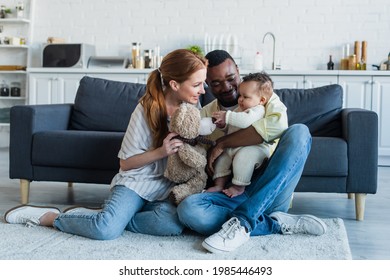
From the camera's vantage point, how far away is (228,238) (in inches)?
90.7

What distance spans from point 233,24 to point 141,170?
3853 mm

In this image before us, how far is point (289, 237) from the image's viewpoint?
2551mm

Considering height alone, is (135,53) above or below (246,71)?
above

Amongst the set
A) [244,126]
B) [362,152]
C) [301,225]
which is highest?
[244,126]

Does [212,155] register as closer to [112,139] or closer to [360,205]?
[112,139]

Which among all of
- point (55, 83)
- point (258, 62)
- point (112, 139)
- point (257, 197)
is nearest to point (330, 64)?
point (258, 62)

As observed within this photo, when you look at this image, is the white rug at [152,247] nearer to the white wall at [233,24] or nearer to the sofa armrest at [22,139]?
the sofa armrest at [22,139]

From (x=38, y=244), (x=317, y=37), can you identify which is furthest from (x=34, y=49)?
(x=38, y=244)

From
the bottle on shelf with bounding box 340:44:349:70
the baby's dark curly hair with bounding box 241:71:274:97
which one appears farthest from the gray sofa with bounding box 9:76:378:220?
the bottle on shelf with bounding box 340:44:349:70

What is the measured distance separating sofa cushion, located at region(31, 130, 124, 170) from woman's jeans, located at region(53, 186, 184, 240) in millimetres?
653

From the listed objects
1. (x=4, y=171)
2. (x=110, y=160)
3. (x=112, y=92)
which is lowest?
(x=4, y=171)
